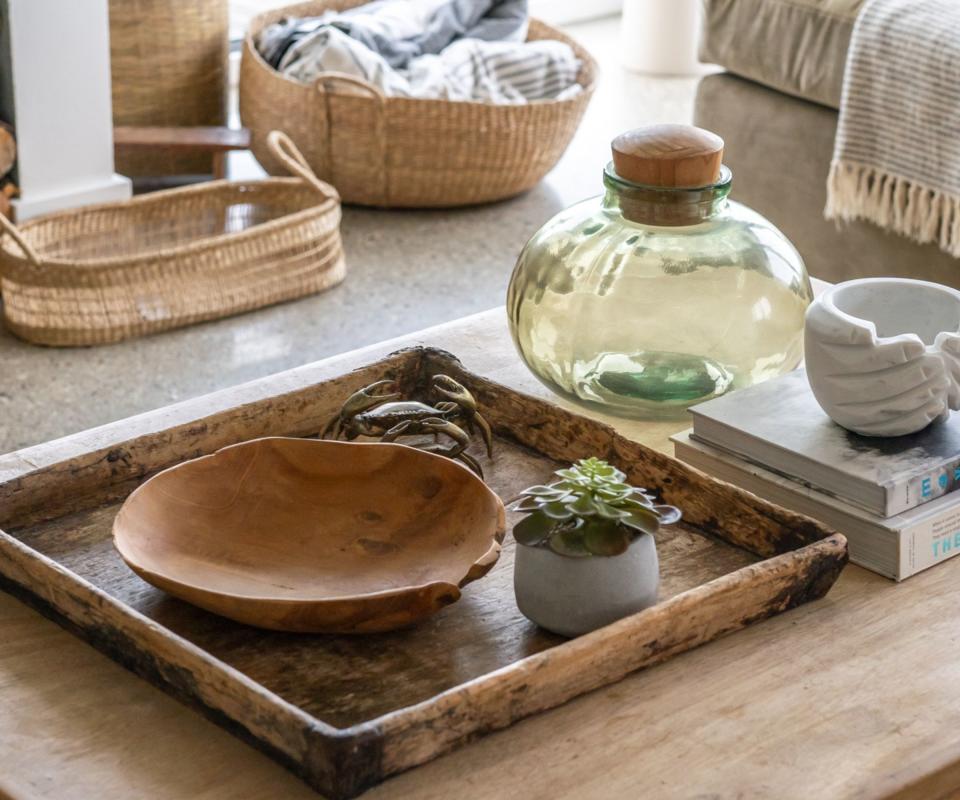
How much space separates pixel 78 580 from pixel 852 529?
18.3 inches

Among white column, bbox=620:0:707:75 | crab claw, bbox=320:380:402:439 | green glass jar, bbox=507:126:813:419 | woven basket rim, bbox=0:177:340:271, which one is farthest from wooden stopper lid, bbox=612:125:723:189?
white column, bbox=620:0:707:75

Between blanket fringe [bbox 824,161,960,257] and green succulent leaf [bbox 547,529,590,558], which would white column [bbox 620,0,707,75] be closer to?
blanket fringe [bbox 824,161,960,257]

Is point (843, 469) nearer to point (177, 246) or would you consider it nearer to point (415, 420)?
point (415, 420)

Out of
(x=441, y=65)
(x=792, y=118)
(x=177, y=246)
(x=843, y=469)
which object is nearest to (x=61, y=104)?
(x=177, y=246)

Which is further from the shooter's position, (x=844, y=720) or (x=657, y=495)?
(x=657, y=495)

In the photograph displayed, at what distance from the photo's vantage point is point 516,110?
261 centimetres

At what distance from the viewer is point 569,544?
77cm

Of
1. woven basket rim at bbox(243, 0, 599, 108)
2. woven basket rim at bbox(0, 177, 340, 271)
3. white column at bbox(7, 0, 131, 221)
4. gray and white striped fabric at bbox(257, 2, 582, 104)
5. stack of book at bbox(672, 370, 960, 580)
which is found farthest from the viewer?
gray and white striped fabric at bbox(257, 2, 582, 104)

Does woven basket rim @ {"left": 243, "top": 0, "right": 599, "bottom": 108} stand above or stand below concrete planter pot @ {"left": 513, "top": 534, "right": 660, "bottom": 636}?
below

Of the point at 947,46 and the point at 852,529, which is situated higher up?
the point at 947,46

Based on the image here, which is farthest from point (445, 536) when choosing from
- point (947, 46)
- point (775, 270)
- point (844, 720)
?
point (947, 46)

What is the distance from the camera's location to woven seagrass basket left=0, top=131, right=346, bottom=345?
83.6 inches

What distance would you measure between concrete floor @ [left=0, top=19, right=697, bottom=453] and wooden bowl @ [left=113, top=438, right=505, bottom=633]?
104 centimetres

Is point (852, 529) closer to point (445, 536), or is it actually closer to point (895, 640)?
point (895, 640)
